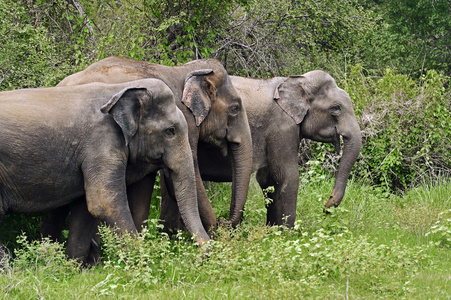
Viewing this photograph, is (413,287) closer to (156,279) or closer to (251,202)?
(156,279)

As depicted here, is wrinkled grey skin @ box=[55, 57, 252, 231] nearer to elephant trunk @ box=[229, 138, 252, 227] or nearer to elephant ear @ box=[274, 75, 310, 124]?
elephant trunk @ box=[229, 138, 252, 227]

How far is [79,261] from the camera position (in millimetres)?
7148

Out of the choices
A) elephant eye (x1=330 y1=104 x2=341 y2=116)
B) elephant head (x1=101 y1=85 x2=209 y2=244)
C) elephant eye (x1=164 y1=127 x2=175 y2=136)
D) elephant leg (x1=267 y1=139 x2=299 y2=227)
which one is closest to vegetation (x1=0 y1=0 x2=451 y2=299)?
elephant leg (x1=267 y1=139 x2=299 y2=227)

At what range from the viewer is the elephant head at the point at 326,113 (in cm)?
962

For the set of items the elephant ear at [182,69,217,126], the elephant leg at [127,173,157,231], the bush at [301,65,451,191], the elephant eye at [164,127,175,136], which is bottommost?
the bush at [301,65,451,191]

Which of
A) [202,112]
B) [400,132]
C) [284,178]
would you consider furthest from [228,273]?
[400,132]

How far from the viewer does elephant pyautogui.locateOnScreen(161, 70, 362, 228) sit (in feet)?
30.6

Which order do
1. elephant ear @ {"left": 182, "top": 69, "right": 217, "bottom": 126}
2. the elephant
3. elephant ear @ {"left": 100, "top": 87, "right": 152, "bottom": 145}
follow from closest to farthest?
elephant ear @ {"left": 100, "top": 87, "right": 152, "bottom": 145}, elephant ear @ {"left": 182, "top": 69, "right": 217, "bottom": 126}, the elephant

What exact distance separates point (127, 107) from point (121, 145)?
0.35 metres

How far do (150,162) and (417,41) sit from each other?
48.8 feet

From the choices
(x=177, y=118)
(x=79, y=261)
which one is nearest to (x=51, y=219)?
(x=79, y=261)

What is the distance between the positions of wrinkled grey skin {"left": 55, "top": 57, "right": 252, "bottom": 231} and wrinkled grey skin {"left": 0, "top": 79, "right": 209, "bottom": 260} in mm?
650

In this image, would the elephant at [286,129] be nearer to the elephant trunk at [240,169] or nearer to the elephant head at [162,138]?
the elephant trunk at [240,169]

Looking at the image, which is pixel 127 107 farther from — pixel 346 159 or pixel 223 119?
pixel 346 159
